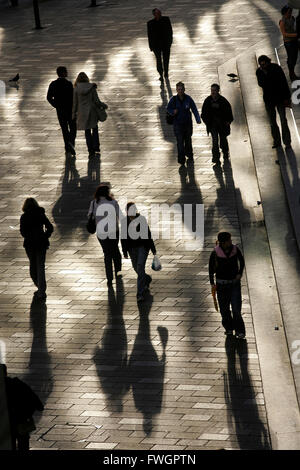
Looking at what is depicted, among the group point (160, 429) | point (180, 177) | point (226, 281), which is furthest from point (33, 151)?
point (160, 429)

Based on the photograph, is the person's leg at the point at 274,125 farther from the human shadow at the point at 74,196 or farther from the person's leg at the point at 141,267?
the person's leg at the point at 141,267

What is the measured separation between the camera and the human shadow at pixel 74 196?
17766mm

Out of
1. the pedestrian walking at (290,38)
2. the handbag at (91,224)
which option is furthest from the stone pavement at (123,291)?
the pedestrian walking at (290,38)

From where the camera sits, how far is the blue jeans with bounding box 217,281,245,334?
13.6 meters

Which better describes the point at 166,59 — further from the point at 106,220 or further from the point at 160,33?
the point at 106,220

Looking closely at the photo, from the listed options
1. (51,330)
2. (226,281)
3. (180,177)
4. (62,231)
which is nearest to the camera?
(226,281)

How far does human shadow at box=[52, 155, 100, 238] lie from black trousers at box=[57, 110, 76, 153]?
0.28 metres

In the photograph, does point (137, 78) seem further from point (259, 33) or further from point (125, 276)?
point (125, 276)

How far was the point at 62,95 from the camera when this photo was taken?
2014 centimetres

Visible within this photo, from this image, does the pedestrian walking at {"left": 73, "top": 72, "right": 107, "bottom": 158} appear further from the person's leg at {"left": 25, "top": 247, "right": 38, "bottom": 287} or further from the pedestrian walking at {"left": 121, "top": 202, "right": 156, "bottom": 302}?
the pedestrian walking at {"left": 121, "top": 202, "right": 156, "bottom": 302}

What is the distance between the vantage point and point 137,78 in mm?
24234

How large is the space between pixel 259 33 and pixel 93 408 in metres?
15.3

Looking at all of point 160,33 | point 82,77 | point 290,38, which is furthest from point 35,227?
point 160,33

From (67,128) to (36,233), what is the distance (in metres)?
5.58
